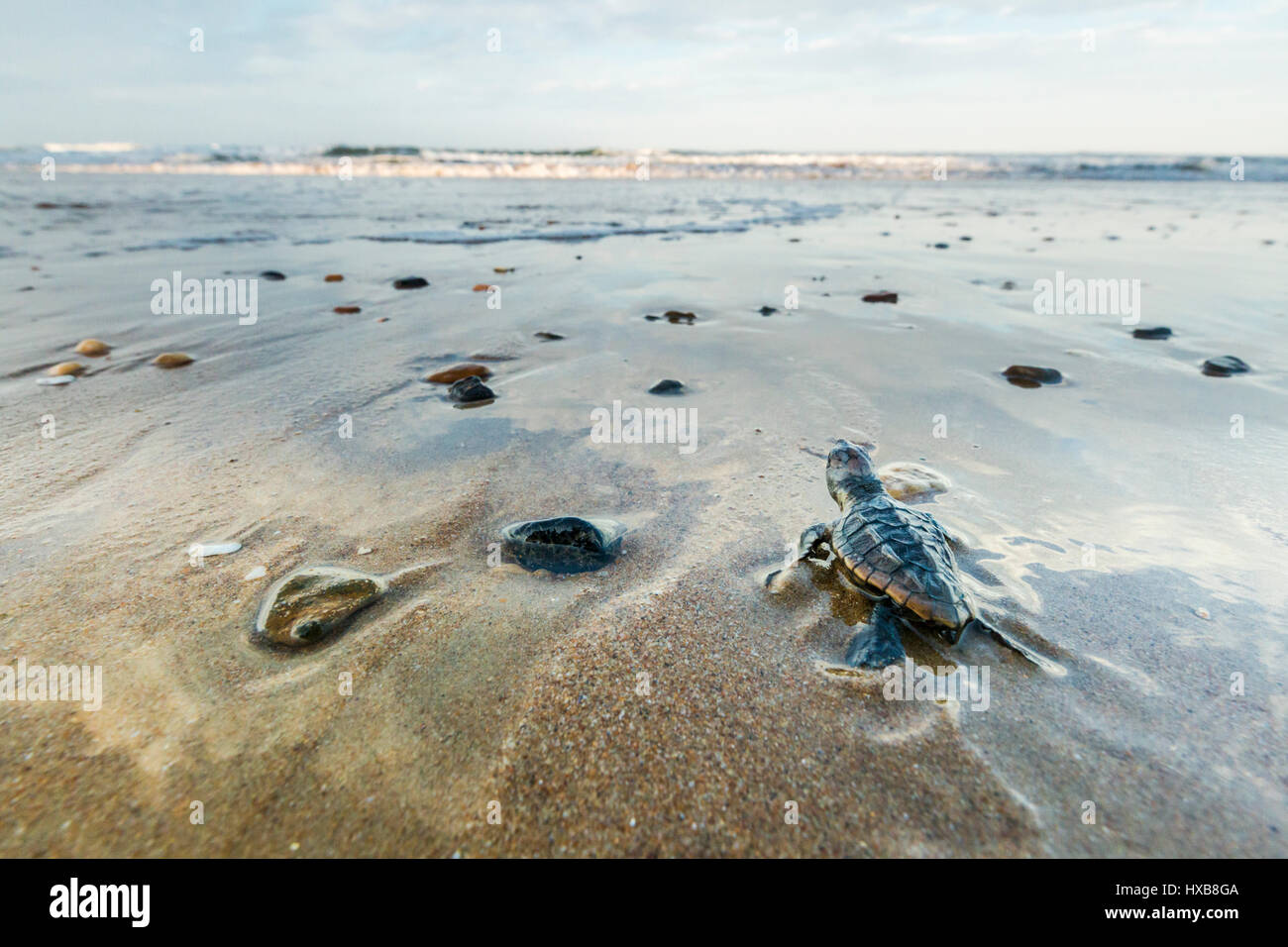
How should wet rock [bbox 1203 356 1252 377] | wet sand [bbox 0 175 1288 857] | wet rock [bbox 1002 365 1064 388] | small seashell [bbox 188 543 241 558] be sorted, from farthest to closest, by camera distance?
wet rock [bbox 1203 356 1252 377] < wet rock [bbox 1002 365 1064 388] < small seashell [bbox 188 543 241 558] < wet sand [bbox 0 175 1288 857]

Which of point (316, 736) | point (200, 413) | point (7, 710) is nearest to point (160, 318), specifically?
point (200, 413)

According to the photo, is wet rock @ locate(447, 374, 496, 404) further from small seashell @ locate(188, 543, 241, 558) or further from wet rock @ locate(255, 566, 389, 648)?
wet rock @ locate(255, 566, 389, 648)

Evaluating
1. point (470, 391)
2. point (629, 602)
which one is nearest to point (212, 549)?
point (629, 602)

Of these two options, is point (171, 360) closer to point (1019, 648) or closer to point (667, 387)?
point (667, 387)

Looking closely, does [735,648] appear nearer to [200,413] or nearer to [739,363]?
[739,363]

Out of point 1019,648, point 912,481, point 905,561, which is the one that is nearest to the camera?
point 1019,648

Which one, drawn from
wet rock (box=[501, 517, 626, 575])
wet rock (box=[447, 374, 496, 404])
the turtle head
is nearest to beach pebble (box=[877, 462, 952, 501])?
the turtle head

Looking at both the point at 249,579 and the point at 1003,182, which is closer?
the point at 249,579
